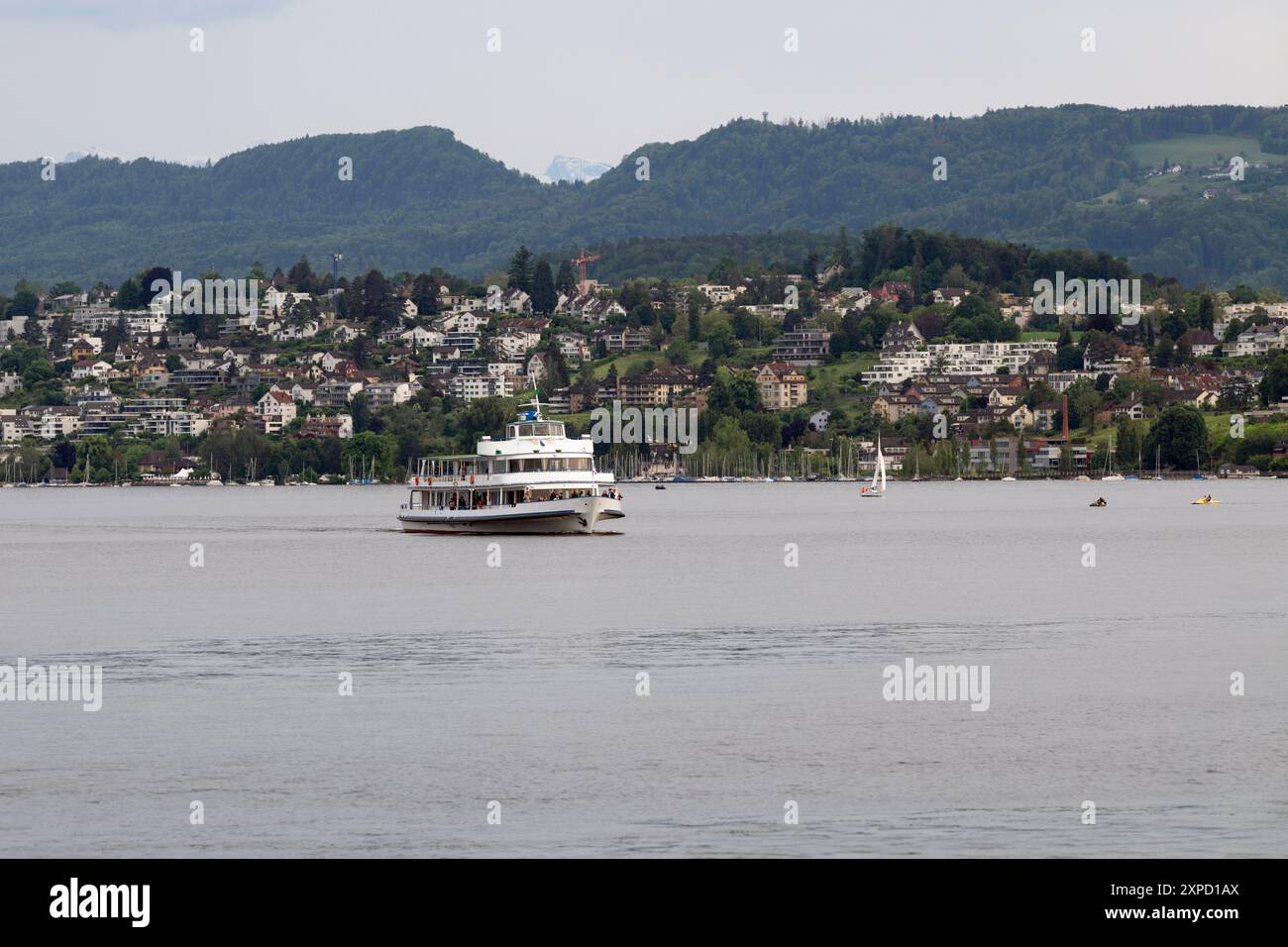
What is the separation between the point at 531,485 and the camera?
101312 millimetres

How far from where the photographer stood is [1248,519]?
137m

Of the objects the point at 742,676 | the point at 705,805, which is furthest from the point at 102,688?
the point at 705,805

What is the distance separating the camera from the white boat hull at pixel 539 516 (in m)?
102

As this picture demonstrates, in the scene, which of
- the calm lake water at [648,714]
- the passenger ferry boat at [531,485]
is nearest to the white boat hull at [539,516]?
the passenger ferry boat at [531,485]

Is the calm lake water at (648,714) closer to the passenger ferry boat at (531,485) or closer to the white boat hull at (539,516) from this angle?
the passenger ferry boat at (531,485)

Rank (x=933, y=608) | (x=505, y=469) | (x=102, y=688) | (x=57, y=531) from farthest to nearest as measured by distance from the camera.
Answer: (x=57, y=531) < (x=505, y=469) < (x=933, y=608) < (x=102, y=688)

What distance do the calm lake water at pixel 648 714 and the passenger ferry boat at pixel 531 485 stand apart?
14.7m

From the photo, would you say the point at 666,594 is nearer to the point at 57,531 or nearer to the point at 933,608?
the point at 933,608

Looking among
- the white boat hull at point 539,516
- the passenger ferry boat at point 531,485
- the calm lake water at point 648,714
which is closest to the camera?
the calm lake water at point 648,714

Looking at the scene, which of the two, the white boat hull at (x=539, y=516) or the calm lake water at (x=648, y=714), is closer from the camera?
the calm lake water at (x=648, y=714)

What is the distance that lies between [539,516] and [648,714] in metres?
63.4

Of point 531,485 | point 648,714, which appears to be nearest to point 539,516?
point 531,485

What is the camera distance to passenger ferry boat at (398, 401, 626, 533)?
330 feet
